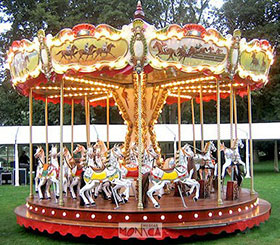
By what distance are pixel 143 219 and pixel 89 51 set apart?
3233mm

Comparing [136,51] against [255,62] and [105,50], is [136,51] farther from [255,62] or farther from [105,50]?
[255,62]

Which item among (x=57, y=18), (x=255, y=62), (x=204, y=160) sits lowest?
(x=204, y=160)

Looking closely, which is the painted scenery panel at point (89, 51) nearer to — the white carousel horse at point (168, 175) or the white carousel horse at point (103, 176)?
the white carousel horse at point (103, 176)

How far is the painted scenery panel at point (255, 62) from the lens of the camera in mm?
8320

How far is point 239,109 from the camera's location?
29.8 metres

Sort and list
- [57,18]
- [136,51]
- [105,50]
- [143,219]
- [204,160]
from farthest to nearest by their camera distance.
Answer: [57,18], [204,160], [105,50], [136,51], [143,219]

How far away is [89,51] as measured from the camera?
749cm

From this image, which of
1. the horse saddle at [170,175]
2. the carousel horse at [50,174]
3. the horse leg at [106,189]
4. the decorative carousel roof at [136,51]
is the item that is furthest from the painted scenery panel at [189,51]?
the carousel horse at [50,174]

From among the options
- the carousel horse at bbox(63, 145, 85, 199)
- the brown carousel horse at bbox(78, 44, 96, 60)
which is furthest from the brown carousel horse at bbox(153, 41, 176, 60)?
the carousel horse at bbox(63, 145, 85, 199)

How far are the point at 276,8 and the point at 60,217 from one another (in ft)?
79.2

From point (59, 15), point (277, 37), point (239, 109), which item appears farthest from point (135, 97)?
point (239, 109)

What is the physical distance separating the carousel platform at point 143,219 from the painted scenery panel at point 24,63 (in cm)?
284

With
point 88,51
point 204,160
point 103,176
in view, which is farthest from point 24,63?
point 204,160

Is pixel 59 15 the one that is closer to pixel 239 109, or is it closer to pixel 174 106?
pixel 174 106
